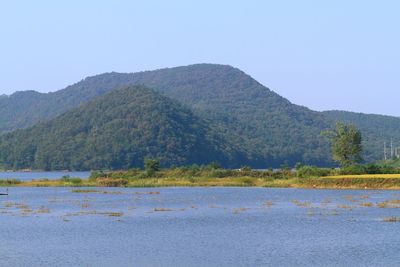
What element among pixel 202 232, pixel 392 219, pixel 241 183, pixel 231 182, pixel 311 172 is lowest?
pixel 202 232

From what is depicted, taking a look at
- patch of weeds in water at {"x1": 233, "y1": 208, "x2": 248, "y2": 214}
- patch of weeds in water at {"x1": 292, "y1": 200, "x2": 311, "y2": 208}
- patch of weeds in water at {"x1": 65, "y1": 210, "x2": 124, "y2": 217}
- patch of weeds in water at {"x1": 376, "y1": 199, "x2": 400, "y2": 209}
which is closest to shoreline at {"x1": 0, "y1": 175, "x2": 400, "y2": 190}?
patch of weeds in water at {"x1": 292, "y1": 200, "x2": 311, "y2": 208}

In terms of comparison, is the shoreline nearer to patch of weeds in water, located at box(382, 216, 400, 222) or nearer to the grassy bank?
the grassy bank

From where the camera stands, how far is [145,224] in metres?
62.5

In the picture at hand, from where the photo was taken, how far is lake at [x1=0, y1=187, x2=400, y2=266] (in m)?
43.7

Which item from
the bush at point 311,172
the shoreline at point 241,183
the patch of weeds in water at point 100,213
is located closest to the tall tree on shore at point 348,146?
the bush at point 311,172

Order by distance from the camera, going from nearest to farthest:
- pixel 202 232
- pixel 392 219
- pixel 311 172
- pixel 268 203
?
1. pixel 202 232
2. pixel 392 219
3. pixel 268 203
4. pixel 311 172

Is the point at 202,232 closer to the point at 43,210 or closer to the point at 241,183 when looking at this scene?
the point at 43,210

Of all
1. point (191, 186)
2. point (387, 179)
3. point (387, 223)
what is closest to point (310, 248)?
point (387, 223)

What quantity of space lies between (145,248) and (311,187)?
69.7 m

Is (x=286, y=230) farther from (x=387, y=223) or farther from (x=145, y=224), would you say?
(x=145, y=224)

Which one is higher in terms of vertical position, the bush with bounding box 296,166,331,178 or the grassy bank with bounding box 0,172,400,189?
the bush with bounding box 296,166,331,178

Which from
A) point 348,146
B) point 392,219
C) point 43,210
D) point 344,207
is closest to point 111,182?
point 348,146

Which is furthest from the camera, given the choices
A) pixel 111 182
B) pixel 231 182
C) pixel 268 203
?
pixel 111 182

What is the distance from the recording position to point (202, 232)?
5647cm
